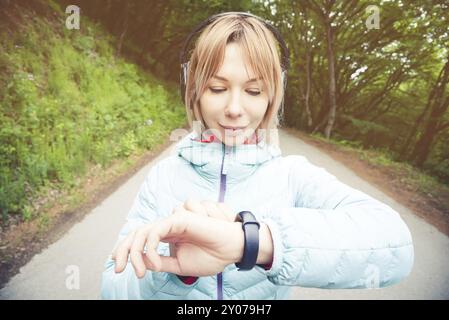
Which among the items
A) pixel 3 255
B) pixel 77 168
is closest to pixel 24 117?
pixel 77 168

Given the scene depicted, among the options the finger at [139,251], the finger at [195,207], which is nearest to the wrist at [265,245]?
the finger at [195,207]

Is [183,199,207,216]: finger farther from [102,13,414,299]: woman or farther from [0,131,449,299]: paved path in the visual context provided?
[0,131,449,299]: paved path

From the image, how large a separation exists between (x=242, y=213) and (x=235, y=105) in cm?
46

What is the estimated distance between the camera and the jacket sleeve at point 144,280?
762mm

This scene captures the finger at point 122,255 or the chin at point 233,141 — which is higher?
the chin at point 233,141

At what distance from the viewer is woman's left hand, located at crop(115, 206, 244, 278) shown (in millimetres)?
550

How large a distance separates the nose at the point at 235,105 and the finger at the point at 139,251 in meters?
0.56

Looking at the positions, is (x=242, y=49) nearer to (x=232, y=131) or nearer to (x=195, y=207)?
(x=232, y=131)

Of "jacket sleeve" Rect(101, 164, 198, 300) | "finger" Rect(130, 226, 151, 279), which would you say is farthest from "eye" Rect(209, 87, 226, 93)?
"finger" Rect(130, 226, 151, 279)

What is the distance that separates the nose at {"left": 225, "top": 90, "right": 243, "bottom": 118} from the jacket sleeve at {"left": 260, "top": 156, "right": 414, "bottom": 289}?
42 cm

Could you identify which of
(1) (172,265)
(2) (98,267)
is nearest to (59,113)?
(2) (98,267)

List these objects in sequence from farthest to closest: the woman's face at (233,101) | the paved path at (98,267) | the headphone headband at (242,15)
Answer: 1. the paved path at (98,267)
2. the headphone headband at (242,15)
3. the woman's face at (233,101)

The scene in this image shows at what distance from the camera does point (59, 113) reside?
4551mm

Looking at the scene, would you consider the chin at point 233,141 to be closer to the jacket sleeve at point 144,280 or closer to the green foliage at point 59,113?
the jacket sleeve at point 144,280
